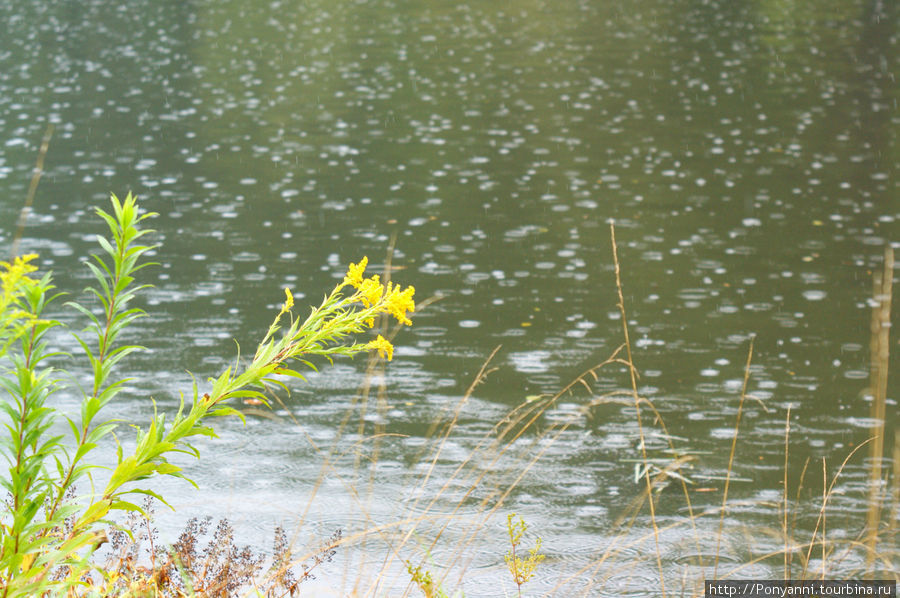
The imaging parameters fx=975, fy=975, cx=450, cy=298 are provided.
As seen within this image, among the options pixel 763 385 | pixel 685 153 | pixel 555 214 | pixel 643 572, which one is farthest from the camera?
pixel 685 153

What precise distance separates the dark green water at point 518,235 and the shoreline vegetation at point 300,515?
102 millimetres

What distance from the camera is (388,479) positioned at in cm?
541

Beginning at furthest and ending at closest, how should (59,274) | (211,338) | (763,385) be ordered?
(59,274)
(211,338)
(763,385)

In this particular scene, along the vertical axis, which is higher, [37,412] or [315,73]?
[315,73]

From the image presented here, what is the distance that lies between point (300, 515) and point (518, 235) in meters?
5.59

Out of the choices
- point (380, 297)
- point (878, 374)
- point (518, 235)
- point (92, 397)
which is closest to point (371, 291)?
point (380, 297)

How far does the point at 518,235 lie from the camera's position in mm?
9539

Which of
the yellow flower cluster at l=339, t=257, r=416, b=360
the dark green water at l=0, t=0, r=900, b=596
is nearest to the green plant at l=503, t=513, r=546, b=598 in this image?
the dark green water at l=0, t=0, r=900, b=596

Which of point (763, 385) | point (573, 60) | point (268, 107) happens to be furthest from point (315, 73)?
point (763, 385)

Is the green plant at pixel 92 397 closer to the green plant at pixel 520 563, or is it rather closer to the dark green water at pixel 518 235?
the green plant at pixel 520 563

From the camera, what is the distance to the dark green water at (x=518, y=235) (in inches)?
212

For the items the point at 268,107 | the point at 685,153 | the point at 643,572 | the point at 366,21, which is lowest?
the point at 643,572

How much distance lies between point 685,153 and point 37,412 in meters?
11.4

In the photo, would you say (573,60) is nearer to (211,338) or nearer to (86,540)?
(211,338)
